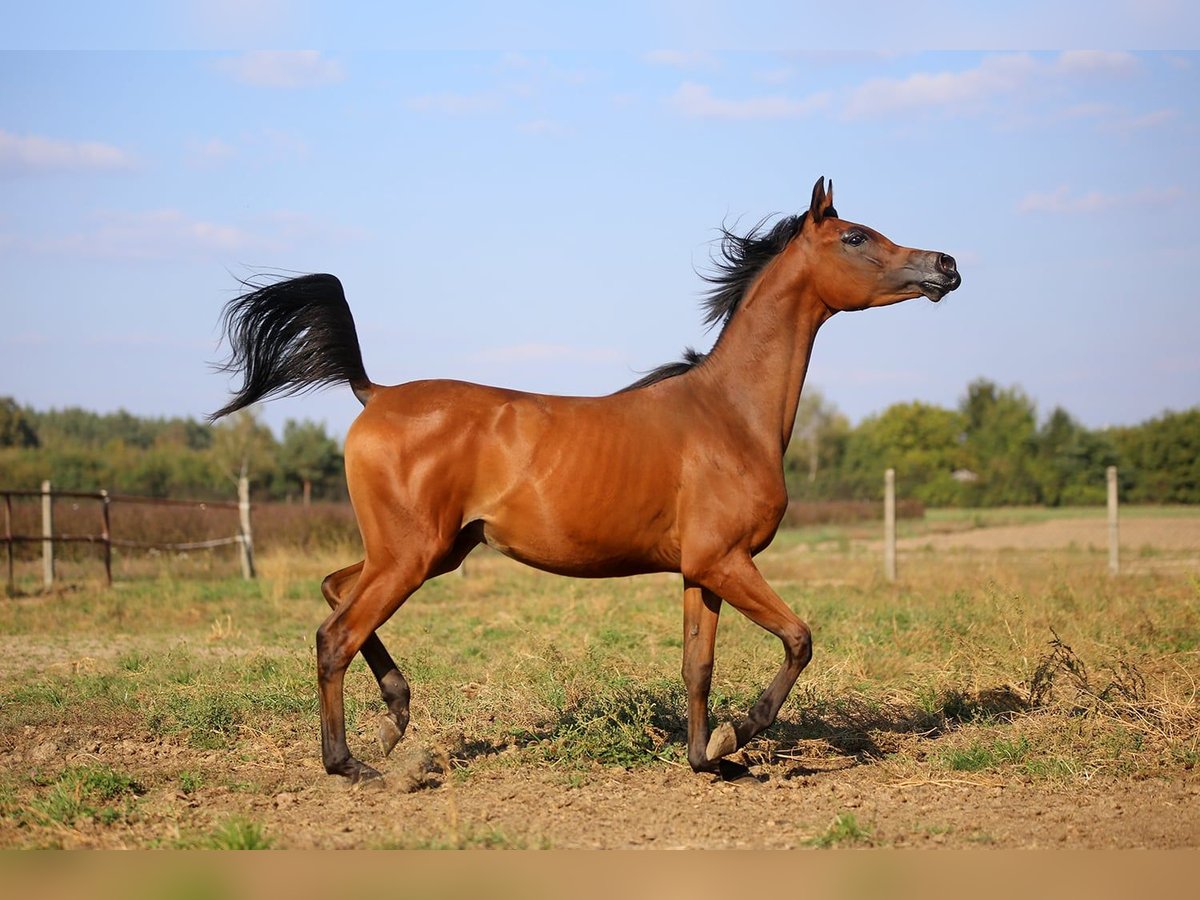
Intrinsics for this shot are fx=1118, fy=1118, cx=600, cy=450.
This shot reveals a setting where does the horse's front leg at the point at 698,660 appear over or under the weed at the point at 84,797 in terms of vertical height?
over

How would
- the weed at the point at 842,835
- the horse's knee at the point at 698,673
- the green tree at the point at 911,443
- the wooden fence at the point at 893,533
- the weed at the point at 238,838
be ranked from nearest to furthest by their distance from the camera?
the weed at the point at 238,838 < the weed at the point at 842,835 < the horse's knee at the point at 698,673 < the wooden fence at the point at 893,533 < the green tree at the point at 911,443

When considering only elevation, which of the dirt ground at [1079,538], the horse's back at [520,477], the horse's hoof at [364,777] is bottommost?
the dirt ground at [1079,538]

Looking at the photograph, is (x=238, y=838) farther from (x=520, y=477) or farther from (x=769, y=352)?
(x=769, y=352)

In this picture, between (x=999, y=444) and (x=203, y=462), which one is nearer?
(x=203, y=462)

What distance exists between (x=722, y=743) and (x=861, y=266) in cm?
273

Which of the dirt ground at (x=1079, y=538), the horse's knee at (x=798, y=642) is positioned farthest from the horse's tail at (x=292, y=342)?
the dirt ground at (x=1079, y=538)

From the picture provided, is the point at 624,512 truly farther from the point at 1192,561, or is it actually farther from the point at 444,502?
the point at 1192,561

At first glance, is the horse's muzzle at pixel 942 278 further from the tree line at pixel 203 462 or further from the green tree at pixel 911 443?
the green tree at pixel 911 443

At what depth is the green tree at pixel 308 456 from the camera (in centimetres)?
4678

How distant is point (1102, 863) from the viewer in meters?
4.32

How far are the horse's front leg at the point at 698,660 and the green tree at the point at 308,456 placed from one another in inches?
1631

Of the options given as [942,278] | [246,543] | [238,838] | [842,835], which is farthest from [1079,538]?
[238,838]

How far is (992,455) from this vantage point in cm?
5341

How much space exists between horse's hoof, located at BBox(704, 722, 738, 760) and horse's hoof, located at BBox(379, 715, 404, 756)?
5.68ft
